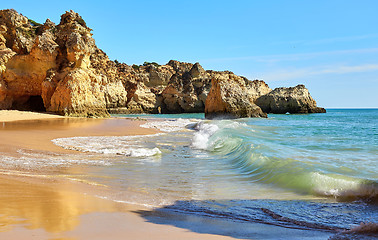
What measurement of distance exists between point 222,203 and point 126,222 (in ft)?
5.29

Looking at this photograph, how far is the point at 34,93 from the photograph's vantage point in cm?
2953

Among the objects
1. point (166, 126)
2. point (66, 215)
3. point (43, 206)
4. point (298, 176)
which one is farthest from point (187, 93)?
point (66, 215)

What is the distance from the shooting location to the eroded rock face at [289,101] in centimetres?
6025

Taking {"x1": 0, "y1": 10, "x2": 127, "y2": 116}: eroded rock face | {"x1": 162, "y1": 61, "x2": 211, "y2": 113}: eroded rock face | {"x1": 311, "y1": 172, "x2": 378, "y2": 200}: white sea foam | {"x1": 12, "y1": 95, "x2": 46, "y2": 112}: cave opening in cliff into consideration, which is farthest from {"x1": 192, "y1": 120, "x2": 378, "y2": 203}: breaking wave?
{"x1": 162, "y1": 61, "x2": 211, "y2": 113}: eroded rock face

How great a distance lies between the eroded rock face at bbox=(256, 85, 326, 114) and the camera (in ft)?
198

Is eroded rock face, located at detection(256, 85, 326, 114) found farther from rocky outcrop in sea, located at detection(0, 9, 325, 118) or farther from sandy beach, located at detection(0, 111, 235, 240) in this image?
sandy beach, located at detection(0, 111, 235, 240)

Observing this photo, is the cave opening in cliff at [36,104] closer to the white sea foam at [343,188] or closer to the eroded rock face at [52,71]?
the eroded rock face at [52,71]

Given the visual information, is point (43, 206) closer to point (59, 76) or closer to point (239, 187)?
point (239, 187)

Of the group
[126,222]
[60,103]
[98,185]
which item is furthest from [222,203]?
[60,103]

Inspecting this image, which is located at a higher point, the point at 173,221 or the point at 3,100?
the point at 3,100

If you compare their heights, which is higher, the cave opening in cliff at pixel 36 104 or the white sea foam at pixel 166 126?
the cave opening in cliff at pixel 36 104

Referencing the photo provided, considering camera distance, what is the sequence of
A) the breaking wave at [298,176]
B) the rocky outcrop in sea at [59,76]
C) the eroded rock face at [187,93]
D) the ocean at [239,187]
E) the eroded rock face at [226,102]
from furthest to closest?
1. the eroded rock face at [187,93]
2. the eroded rock face at [226,102]
3. the rocky outcrop in sea at [59,76]
4. the breaking wave at [298,176]
5. the ocean at [239,187]

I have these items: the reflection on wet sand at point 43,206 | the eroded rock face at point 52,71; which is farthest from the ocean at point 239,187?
the eroded rock face at point 52,71

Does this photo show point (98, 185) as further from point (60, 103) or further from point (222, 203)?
point (60, 103)
